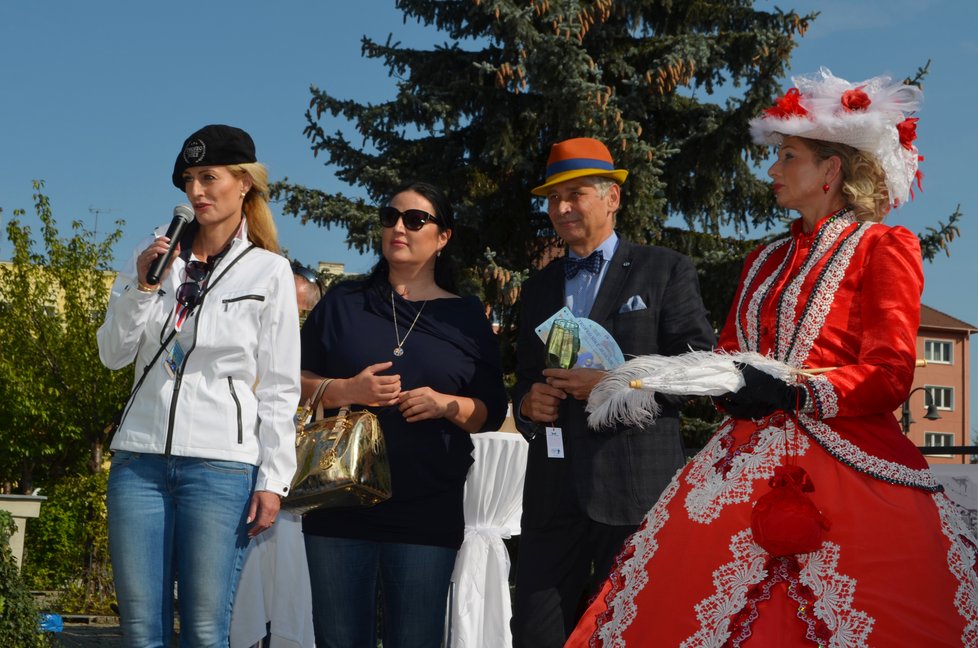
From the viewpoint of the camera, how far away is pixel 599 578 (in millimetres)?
3990

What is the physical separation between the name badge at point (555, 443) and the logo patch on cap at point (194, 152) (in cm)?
164

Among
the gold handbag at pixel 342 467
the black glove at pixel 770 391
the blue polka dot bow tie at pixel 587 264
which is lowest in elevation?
the gold handbag at pixel 342 467

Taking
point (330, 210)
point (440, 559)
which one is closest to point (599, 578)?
point (440, 559)

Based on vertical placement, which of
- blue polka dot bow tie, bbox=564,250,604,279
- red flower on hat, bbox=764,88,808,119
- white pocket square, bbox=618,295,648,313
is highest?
red flower on hat, bbox=764,88,808,119

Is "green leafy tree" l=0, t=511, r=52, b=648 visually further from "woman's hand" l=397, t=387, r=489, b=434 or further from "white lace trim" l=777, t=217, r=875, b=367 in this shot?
"white lace trim" l=777, t=217, r=875, b=367

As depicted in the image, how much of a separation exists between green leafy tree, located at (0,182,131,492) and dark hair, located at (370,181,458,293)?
24001mm

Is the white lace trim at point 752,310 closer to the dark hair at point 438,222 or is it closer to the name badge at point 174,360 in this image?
the dark hair at point 438,222

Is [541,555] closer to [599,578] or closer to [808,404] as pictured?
[599,578]

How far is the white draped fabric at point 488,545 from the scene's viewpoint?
589cm

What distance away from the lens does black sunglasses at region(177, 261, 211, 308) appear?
12.3ft

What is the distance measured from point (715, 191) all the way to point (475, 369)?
48.0ft

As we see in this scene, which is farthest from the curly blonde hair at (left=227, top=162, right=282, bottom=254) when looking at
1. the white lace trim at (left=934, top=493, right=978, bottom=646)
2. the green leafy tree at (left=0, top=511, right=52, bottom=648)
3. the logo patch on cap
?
the green leafy tree at (left=0, top=511, right=52, bottom=648)

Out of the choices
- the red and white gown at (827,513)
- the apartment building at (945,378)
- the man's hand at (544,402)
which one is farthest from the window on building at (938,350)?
the red and white gown at (827,513)

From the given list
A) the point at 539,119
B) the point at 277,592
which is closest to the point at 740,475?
the point at 277,592
